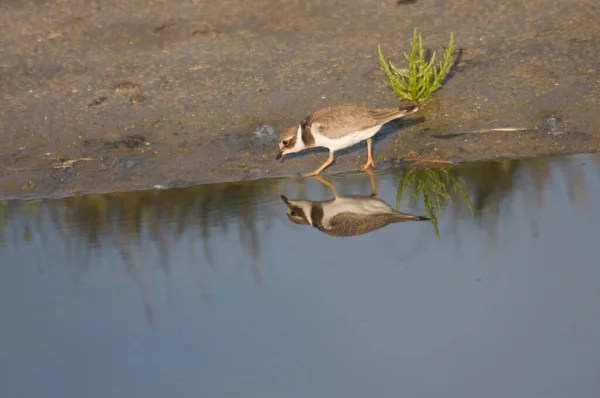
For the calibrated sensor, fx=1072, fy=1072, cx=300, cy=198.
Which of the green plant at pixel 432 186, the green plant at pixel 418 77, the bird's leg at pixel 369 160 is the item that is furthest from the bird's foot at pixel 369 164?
the green plant at pixel 418 77

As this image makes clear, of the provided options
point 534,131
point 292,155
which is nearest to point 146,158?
point 292,155

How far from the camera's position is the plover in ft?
31.2

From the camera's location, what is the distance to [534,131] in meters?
10.1

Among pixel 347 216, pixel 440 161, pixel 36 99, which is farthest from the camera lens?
pixel 36 99

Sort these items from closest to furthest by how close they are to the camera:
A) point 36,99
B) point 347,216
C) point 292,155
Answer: point 347,216 → point 292,155 → point 36,99

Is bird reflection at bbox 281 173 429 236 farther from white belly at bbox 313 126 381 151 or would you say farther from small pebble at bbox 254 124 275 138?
small pebble at bbox 254 124 275 138

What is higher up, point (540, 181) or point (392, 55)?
point (392, 55)

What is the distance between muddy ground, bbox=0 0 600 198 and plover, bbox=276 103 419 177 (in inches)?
12.7

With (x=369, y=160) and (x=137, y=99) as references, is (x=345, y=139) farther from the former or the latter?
(x=137, y=99)

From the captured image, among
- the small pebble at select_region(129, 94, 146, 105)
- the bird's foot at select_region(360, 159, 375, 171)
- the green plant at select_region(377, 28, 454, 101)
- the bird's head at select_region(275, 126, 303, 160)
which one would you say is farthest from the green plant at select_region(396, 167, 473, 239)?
the small pebble at select_region(129, 94, 146, 105)

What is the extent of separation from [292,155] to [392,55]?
6.58 feet

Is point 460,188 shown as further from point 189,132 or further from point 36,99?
point 36,99

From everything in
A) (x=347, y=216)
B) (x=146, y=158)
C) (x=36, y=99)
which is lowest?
(x=347, y=216)

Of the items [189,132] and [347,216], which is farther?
[189,132]
